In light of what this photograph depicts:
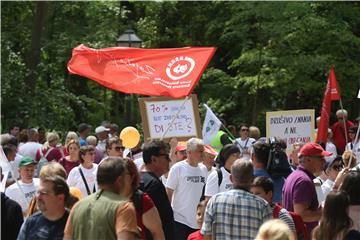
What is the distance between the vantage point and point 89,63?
Answer: 12625 millimetres

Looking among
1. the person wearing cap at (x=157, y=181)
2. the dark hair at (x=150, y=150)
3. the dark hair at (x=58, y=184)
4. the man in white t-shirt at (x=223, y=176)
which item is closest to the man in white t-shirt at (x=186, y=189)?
the man in white t-shirt at (x=223, y=176)

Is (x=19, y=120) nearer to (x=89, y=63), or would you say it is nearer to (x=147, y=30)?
(x=147, y=30)

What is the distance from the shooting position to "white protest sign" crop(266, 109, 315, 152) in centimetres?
1576

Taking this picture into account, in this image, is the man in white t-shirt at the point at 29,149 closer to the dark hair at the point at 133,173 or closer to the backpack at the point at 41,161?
the backpack at the point at 41,161

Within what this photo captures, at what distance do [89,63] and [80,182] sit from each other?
1.89 metres

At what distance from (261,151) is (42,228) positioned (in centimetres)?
320

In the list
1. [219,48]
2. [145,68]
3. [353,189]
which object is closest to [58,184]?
[353,189]

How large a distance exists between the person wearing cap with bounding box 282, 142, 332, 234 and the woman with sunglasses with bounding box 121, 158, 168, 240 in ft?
5.80

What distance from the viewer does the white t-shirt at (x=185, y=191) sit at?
1078 centimetres

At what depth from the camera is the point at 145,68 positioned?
12578mm

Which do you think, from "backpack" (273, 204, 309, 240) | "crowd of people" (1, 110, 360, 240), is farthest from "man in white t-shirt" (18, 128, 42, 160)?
"backpack" (273, 204, 309, 240)

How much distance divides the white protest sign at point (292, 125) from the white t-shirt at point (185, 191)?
500 centimetres

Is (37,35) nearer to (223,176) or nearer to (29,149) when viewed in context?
(29,149)

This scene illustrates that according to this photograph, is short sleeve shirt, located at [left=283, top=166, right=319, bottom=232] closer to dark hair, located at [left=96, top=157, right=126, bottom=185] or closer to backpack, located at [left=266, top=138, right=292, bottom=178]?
backpack, located at [left=266, top=138, right=292, bottom=178]
